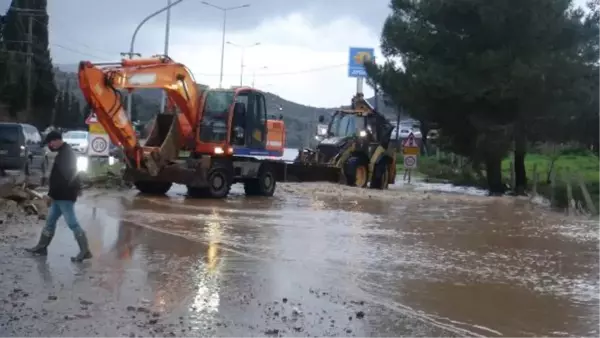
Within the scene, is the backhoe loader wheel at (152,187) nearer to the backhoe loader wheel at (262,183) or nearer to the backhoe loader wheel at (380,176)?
the backhoe loader wheel at (262,183)

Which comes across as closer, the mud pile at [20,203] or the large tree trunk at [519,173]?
the mud pile at [20,203]

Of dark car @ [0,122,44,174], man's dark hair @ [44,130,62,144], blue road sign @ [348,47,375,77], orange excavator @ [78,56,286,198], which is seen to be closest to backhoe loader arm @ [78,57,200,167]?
orange excavator @ [78,56,286,198]

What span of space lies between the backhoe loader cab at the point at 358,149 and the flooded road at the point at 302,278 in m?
Answer: 11.8

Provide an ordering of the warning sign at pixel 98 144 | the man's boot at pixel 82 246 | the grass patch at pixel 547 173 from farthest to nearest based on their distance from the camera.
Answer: the grass patch at pixel 547 173
the warning sign at pixel 98 144
the man's boot at pixel 82 246

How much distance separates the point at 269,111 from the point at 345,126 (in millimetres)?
7727

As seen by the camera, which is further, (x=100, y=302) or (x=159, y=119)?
(x=159, y=119)

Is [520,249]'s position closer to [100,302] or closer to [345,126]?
[100,302]

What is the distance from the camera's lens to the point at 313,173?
29.5 meters

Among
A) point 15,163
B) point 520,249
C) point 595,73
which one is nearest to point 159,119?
point 15,163

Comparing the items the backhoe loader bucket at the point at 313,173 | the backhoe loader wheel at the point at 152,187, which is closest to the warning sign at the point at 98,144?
the backhoe loader wheel at the point at 152,187

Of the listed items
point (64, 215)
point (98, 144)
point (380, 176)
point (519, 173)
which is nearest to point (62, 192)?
point (64, 215)

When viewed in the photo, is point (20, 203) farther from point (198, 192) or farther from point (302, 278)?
point (302, 278)

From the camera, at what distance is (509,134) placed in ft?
101

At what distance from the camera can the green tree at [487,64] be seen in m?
30.2
